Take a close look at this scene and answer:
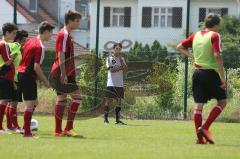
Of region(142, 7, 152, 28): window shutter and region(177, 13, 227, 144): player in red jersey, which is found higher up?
region(142, 7, 152, 28): window shutter

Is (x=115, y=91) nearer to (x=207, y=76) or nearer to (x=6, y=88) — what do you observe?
(x=6, y=88)

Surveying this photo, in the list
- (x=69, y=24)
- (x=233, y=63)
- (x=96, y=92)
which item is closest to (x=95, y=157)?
(x=69, y=24)

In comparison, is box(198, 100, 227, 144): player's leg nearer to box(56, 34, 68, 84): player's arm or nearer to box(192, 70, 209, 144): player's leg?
box(192, 70, 209, 144): player's leg

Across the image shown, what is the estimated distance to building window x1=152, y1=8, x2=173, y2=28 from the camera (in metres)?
50.0

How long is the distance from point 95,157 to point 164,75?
11.5 m

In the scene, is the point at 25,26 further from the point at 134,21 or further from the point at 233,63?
the point at 233,63

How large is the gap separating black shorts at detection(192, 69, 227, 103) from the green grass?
2.52 ft

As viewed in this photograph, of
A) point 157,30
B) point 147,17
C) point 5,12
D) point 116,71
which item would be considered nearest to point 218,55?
point 116,71

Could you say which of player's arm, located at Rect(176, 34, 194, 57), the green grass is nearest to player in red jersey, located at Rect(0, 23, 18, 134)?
the green grass

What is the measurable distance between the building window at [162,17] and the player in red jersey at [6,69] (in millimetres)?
35242

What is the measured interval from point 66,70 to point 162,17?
127ft

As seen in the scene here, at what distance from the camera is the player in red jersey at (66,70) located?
13.0 m

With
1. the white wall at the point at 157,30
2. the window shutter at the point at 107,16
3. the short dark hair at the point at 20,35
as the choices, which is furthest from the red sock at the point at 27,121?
the window shutter at the point at 107,16

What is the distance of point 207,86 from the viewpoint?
1223 cm
